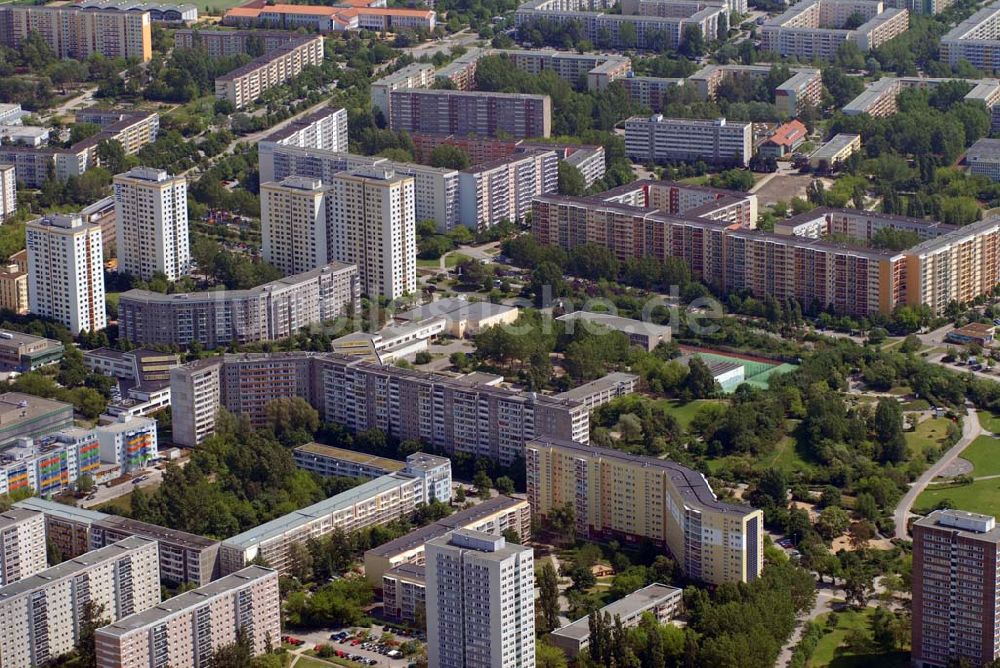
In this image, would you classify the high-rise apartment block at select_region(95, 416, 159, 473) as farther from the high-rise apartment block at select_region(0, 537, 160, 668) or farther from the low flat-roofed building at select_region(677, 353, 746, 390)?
the low flat-roofed building at select_region(677, 353, 746, 390)

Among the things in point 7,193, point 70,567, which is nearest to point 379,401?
point 70,567

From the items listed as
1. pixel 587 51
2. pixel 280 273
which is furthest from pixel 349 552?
pixel 587 51

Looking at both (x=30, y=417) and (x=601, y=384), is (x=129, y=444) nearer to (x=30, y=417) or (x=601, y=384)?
(x=30, y=417)

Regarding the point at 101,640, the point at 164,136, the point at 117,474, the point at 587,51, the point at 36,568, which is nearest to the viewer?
the point at 101,640

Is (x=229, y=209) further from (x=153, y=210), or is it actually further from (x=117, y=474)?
(x=117, y=474)

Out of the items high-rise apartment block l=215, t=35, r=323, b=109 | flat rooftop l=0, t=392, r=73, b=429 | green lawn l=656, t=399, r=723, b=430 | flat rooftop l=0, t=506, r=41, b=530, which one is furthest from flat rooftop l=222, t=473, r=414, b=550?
high-rise apartment block l=215, t=35, r=323, b=109

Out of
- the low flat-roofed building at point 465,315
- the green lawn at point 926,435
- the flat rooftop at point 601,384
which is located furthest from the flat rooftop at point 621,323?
the green lawn at point 926,435

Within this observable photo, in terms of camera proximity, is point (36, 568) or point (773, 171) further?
point (773, 171)
